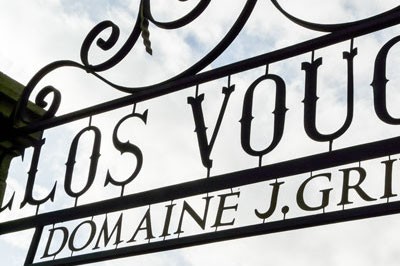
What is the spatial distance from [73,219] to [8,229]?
39 cm

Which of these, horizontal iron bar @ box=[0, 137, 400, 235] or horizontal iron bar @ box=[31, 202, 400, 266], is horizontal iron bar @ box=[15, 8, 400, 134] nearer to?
horizontal iron bar @ box=[0, 137, 400, 235]

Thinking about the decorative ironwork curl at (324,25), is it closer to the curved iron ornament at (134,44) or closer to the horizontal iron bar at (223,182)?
the curved iron ornament at (134,44)

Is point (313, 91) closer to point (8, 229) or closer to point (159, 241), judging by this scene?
point (159, 241)

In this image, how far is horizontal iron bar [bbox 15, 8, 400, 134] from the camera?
3.23 m

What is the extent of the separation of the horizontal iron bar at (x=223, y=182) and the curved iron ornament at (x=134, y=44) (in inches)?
20.9

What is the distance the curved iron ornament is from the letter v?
20cm

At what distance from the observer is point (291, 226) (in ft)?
9.93

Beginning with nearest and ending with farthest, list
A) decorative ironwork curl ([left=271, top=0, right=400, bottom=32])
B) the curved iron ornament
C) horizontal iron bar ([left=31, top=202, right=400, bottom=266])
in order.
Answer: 1. horizontal iron bar ([left=31, top=202, right=400, bottom=266])
2. decorative ironwork curl ([left=271, top=0, right=400, bottom=32])
3. the curved iron ornament

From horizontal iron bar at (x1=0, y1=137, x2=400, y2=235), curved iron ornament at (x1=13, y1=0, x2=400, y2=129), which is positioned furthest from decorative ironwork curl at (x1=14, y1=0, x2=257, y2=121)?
horizontal iron bar at (x1=0, y1=137, x2=400, y2=235)

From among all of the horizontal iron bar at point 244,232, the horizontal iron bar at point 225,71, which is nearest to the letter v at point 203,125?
the horizontal iron bar at point 225,71

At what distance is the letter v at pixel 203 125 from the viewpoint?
3.39 meters

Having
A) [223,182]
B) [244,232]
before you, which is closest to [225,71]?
[223,182]

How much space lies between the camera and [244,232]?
3.11 metres

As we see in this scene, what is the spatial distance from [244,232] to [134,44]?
1.21m
